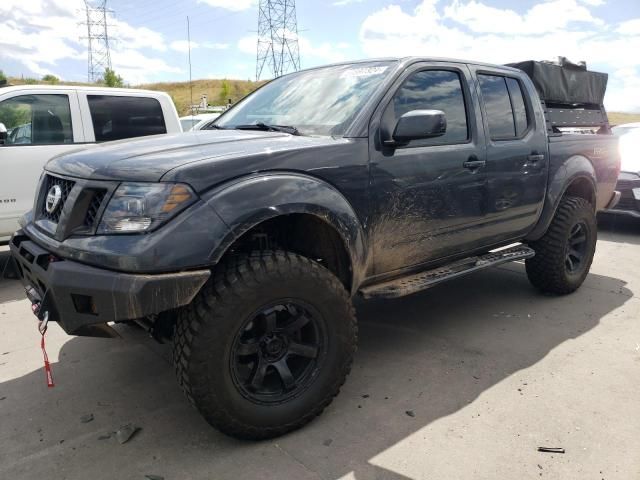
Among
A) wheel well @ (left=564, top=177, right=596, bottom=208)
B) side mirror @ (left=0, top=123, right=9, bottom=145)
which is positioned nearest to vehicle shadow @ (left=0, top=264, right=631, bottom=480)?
wheel well @ (left=564, top=177, right=596, bottom=208)

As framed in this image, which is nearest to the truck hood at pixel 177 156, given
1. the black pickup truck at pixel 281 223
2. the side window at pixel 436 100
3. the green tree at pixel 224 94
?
the black pickup truck at pixel 281 223

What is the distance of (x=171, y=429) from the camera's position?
262 cm

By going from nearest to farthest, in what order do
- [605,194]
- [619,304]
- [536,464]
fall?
[536,464] < [619,304] < [605,194]

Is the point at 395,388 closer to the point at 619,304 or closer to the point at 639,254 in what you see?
the point at 619,304

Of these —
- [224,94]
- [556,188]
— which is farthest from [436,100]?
[224,94]

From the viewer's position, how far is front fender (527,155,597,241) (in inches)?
165

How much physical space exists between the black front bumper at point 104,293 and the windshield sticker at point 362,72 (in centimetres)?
172

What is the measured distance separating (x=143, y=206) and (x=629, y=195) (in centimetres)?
730

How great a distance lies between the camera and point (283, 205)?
7.90ft

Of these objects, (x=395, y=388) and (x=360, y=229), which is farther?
(x=395, y=388)

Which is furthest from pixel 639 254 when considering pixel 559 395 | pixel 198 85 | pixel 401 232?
pixel 198 85

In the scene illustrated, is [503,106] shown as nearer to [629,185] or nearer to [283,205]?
Result: [283,205]

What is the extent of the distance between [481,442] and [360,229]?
1.19 meters

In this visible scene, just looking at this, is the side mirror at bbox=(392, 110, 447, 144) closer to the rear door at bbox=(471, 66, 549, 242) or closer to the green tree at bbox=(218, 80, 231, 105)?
the rear door at bbox=(471, 66, 549, 242)
